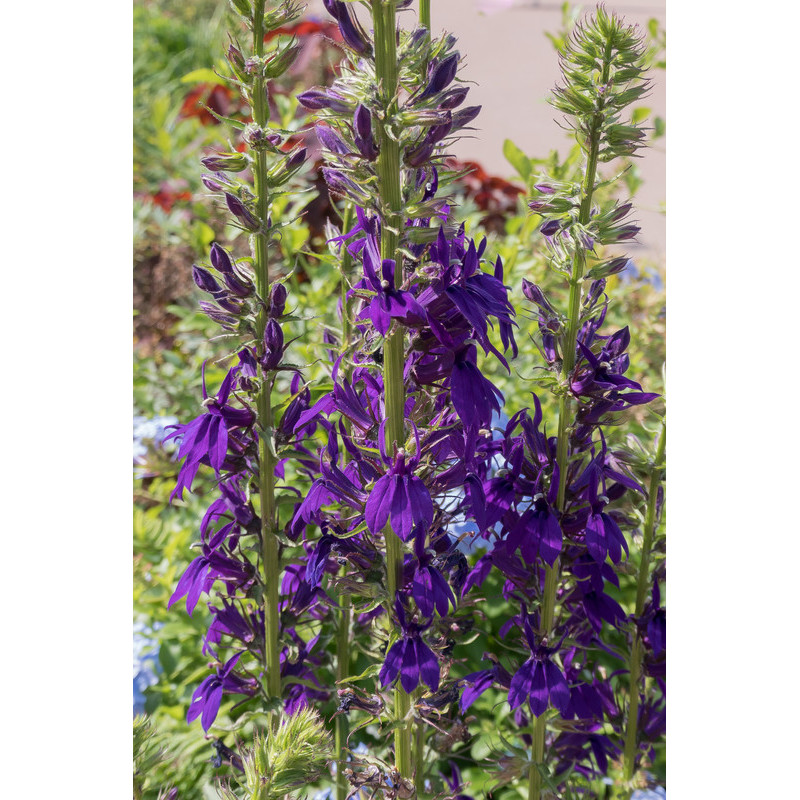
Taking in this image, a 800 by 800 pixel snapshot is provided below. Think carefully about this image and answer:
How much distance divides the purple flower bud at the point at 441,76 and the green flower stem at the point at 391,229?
1.6 inches

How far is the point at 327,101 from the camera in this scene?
0.92 m

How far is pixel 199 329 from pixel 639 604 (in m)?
1.51

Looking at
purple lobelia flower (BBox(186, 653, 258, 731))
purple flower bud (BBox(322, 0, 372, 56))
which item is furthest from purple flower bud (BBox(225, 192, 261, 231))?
purple lobelia flower (BBox(186, 653, 258, 731))

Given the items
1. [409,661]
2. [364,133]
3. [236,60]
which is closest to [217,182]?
[236,60]

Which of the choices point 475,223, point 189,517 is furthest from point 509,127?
point 189,517

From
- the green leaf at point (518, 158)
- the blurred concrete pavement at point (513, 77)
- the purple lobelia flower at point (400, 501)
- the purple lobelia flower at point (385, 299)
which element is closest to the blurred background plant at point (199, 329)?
the green leaf at point (518, 158)

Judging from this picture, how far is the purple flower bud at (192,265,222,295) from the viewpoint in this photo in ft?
3.50

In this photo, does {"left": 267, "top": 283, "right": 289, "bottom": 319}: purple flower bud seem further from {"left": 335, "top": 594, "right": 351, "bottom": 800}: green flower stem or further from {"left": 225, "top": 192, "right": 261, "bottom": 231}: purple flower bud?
{"left": 335, "top": 594, "right": 351, "bottom": 800}: green flower stem

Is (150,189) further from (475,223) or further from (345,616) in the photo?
(345,616)

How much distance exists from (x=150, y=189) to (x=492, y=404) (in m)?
2.91

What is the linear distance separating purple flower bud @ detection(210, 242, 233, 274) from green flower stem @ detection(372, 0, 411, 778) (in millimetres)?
230

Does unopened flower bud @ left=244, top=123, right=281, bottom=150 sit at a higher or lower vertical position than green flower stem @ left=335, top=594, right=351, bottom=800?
higher

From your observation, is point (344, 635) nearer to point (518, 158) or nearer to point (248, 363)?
point (248, 363)

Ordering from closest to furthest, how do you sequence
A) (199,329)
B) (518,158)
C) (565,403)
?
(565,403), (518,158), (199,329)
